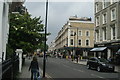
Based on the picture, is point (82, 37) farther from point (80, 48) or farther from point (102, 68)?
point (102, 68)

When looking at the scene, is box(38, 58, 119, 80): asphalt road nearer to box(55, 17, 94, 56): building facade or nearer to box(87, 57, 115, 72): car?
box(87, 57, 115, 72): car

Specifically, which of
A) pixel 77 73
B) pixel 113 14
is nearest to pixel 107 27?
pixel 113 14

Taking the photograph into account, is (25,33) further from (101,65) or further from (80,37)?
(80,37)

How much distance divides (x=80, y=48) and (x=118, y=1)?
3652 cm

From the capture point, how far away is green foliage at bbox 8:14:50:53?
77.3ft

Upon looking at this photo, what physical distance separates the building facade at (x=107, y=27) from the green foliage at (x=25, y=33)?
13.1 metres

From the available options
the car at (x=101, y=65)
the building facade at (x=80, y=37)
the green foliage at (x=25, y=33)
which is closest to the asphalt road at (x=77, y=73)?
the car at (x=101, y=65)

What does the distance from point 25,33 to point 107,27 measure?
18.1 m

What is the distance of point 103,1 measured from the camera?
3966 cm

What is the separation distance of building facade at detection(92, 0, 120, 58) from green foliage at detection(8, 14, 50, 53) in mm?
13141

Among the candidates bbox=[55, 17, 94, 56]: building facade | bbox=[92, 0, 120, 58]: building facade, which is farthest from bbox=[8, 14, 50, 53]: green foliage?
bbox=[55, 17, 94, 56]: building facade

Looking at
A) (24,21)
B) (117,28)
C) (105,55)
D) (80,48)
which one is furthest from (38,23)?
(80,48)

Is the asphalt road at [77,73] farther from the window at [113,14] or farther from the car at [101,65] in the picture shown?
the window at [113,14]

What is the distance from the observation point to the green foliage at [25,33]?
23562 mm
